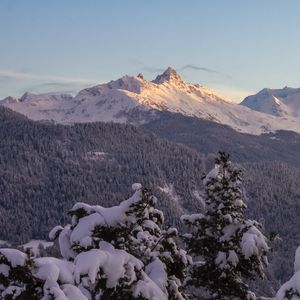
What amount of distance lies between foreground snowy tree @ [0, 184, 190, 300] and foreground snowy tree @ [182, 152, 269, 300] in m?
5.23

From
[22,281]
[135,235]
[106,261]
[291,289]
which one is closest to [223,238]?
[135,235]

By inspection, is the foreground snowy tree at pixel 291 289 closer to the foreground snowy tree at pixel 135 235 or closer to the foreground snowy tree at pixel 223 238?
the foreground snowy tree at pixel 135 235

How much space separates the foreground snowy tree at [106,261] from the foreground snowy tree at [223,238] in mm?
5225

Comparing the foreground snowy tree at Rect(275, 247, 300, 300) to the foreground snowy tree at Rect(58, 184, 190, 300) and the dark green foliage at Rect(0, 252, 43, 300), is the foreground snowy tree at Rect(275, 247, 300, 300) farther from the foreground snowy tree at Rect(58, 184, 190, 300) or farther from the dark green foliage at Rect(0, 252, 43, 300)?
the dark green foliage at Rect(0, 252, 43, 300)

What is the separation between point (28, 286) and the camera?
9914 mm

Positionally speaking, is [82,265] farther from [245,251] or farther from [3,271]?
[245,251]

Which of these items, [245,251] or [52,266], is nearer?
[52,266]

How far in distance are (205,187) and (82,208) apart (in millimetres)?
8570

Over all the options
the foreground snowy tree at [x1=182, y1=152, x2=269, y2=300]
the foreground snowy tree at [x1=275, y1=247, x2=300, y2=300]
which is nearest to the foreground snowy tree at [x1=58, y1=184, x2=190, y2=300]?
the foreground snowy tree at [x1=275, y1=247, x2=300, y2=300]

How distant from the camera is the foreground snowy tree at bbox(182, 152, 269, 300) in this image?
20.4m

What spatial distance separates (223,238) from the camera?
20703mm

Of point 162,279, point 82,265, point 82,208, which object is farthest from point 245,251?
point 82,265

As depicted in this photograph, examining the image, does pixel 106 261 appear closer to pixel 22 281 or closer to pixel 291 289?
pixel 22 281

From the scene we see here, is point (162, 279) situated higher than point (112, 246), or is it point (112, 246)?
point (112, 246)
